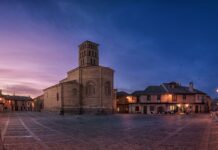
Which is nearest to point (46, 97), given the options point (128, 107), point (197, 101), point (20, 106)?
point (128, 107)

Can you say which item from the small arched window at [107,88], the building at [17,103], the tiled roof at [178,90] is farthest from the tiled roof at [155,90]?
the building at [17,103]

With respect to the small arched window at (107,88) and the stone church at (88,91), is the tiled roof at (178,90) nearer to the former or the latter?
the small arched window at (107,88)

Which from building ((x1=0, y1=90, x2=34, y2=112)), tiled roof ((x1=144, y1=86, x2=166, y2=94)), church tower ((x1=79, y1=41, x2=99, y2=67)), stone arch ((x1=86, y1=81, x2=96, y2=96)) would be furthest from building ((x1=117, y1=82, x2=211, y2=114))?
building ((x1=0, y1=90, x2=34, y2=112))

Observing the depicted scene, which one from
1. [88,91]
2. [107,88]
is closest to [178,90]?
[107,88]

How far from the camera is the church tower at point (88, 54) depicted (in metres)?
74.2

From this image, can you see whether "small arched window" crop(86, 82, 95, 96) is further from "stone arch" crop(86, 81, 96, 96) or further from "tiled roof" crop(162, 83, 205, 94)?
"tiled roof" crop(162, 83, 205, 94)

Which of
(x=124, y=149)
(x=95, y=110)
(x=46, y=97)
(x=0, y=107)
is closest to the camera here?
(x=124, y=149)

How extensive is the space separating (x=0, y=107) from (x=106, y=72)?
65821 millimetres

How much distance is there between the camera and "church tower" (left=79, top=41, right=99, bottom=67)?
7425 cm

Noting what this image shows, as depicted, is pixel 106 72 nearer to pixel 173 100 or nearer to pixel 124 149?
pixel 173 100

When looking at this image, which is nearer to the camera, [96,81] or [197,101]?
[96,81]

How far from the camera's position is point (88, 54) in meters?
74.3

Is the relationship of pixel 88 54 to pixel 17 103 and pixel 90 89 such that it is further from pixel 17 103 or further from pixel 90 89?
pixel 17 103

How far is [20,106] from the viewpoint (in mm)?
143625
